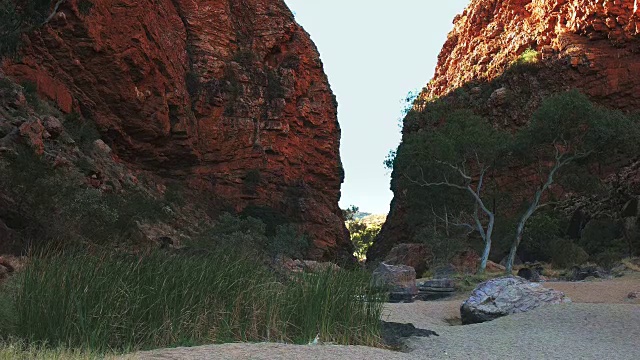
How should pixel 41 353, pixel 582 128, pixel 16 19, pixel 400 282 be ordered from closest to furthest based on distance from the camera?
1. pixel 41 353
2. pixel 16 19
3. pixel 400 282
4. pixel 582 128

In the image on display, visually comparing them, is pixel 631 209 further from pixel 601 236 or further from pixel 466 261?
pixel 466 261

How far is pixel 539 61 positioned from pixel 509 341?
50.1 meters

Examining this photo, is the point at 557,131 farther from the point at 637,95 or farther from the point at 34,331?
the point at 637,95

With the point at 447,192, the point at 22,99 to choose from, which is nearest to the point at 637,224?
the point at 447,192

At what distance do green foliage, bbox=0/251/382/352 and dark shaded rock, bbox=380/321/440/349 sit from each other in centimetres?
31

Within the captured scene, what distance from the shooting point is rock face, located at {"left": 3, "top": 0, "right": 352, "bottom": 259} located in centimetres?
3356

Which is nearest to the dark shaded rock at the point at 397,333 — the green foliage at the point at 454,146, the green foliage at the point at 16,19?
the green foliage at the point at 16,19

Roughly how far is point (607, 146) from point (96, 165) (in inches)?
958

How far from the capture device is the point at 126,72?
35.6 m

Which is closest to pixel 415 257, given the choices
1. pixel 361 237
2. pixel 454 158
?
pixel 454 158

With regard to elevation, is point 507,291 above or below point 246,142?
below

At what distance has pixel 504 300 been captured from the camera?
1231 centimetres

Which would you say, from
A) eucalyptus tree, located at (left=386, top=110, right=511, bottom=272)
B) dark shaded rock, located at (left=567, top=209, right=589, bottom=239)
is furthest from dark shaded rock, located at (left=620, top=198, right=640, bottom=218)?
eucalyptus tree, located at (left=386, top=110, right=511, bottom=272)

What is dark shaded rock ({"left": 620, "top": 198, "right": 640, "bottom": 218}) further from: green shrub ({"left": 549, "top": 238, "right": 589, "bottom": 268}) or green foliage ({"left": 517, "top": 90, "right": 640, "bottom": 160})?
green foliage ({"left": 517, "top": 90, "right": 640, "bottom": 160})
